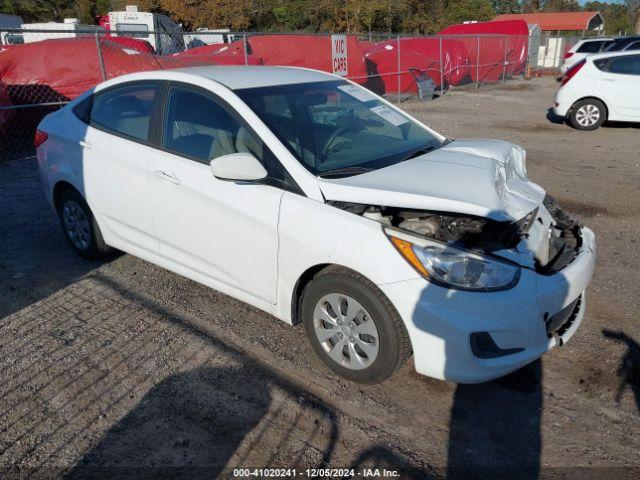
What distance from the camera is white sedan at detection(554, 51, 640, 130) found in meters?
11.0

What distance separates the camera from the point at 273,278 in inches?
133

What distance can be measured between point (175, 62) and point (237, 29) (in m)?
31.1

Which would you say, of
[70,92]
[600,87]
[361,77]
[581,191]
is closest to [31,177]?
[70,92]

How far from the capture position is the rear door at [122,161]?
4.05 m

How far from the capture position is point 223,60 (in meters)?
12.0

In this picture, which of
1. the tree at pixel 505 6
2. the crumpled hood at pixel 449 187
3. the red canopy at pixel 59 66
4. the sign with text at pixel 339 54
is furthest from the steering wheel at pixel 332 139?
the tree at pixel 505 6

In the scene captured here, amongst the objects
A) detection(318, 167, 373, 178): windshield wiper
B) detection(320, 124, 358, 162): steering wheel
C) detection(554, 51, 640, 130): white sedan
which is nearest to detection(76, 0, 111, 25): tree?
detection(554, 51, 640, 130): white sedan

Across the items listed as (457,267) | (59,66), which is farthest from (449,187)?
(59,66)

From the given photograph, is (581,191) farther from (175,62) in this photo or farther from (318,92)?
(175,62)

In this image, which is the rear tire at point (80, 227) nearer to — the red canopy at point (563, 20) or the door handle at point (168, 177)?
the door handle at point (168, 177)

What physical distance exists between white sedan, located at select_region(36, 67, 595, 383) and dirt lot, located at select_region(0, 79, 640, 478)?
30 centimetres

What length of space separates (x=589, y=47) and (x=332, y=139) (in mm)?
21255

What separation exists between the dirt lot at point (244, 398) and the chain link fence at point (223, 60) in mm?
5704

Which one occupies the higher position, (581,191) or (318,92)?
(318,92)
